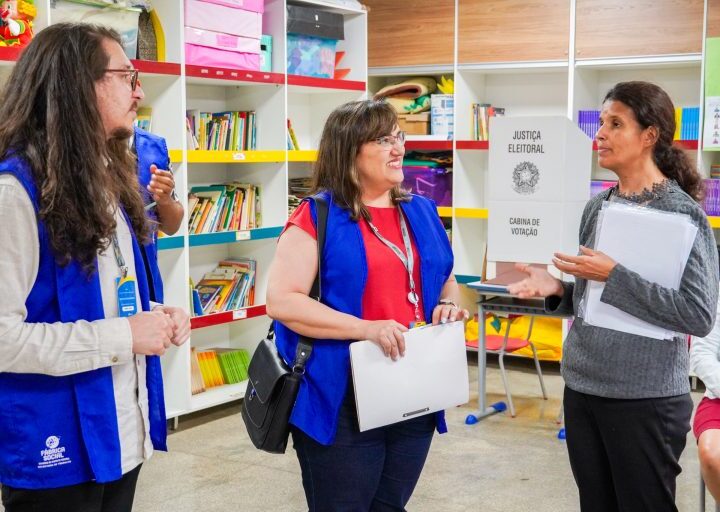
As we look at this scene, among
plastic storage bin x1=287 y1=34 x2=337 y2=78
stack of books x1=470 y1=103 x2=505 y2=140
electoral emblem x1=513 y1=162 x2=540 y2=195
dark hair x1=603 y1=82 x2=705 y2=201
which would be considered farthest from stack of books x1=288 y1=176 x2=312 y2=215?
dark hair x1=603 y1=82 x2=705 y2=201

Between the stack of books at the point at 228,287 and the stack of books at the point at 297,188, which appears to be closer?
the stack of books at the point at 228,287

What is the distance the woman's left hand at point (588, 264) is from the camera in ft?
7.25

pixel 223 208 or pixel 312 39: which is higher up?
pixel 312 39

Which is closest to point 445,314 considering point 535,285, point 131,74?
point 535,285

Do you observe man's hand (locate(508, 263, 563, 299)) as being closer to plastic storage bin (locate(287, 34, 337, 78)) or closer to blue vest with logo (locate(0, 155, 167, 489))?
blue vest with logo (locate(0, 155, 167, 489))

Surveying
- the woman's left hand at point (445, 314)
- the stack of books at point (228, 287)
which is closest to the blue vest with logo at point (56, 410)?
the woman's left hand at point (445, 314)

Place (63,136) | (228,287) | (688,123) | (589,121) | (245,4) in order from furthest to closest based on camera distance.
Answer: (589,121), (688,123), (228,287), (245,4), (63,136)

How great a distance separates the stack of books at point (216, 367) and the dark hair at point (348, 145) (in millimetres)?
2973

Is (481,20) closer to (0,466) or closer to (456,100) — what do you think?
(456,100)

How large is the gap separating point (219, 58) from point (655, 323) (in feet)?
10.6

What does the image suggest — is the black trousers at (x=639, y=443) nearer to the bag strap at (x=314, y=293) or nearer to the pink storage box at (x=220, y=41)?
the bag strap at (x=314, y=293)

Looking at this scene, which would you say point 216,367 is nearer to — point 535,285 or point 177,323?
point 535,285

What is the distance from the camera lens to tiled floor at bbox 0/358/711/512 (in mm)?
3719

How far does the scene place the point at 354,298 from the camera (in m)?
2.23
